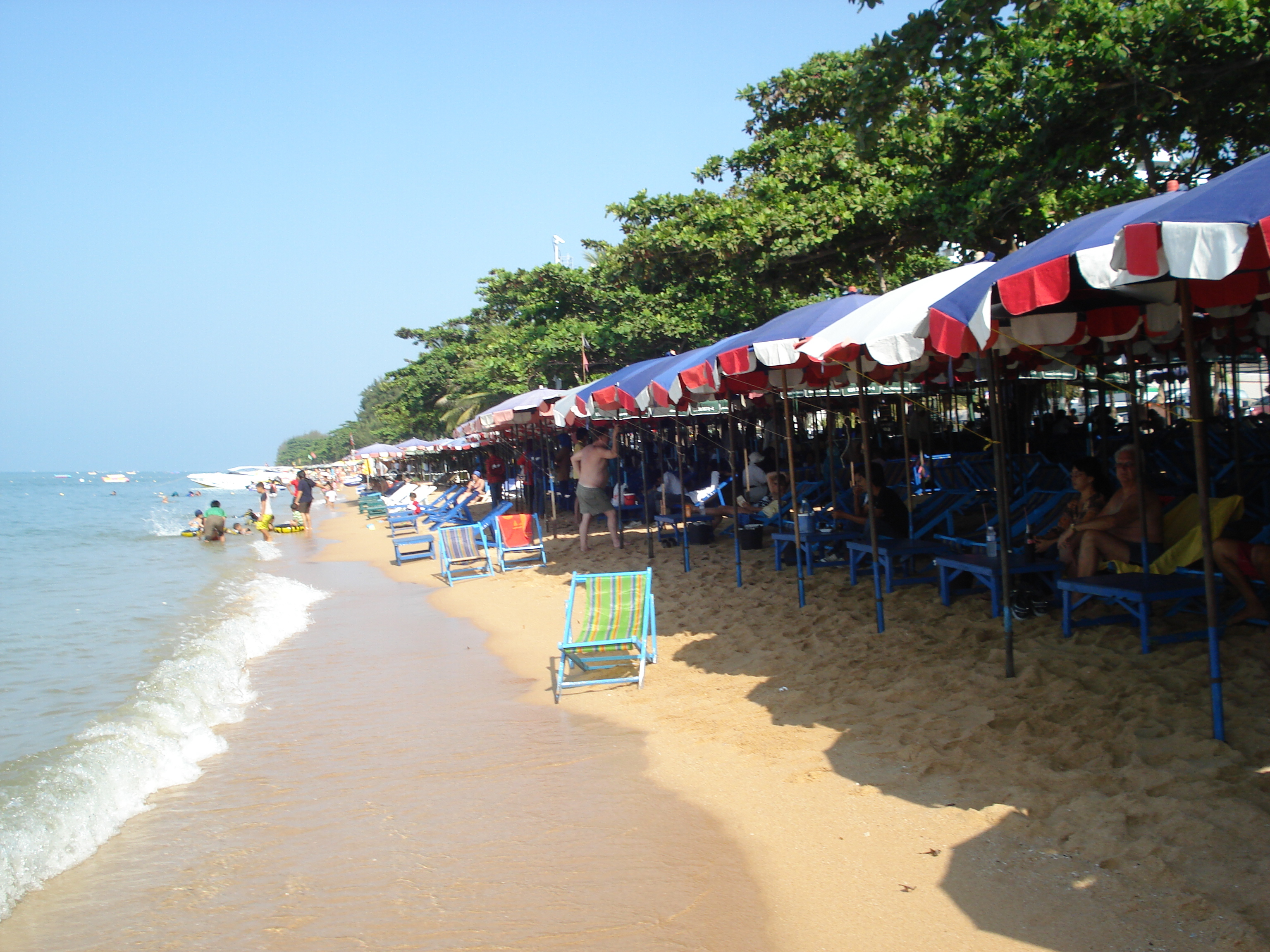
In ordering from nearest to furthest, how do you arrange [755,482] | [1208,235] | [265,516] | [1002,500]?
1. [1208,235]
2. [1002,500]
3. [755,482]
4. [265,516]

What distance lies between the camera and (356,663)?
8.25m

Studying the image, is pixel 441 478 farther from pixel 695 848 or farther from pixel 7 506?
pixel 7 506

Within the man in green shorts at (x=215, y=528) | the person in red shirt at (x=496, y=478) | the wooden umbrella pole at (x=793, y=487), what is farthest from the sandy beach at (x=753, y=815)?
the man in green shorts at (x=215, y=528)

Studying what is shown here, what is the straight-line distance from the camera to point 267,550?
874 inches

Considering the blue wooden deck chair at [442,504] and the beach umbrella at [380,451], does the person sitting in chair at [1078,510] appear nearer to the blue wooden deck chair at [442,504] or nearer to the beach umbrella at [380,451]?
the blue wooden deck chair at [442,504]

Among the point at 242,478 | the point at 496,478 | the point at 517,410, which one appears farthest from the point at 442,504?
the point at 242,478

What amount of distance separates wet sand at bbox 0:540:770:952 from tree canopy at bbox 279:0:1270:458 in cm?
555

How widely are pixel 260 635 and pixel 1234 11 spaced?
1048cm

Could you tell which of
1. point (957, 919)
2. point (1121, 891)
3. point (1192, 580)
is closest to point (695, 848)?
point (957, 919)

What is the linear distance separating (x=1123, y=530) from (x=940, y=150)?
634 centimetres

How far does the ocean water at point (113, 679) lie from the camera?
4934 mm

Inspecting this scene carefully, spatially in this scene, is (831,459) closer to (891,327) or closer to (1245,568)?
(891,327)

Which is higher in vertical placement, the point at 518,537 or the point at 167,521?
the point at 518,537

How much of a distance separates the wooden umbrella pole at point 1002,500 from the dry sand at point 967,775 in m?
0.22
